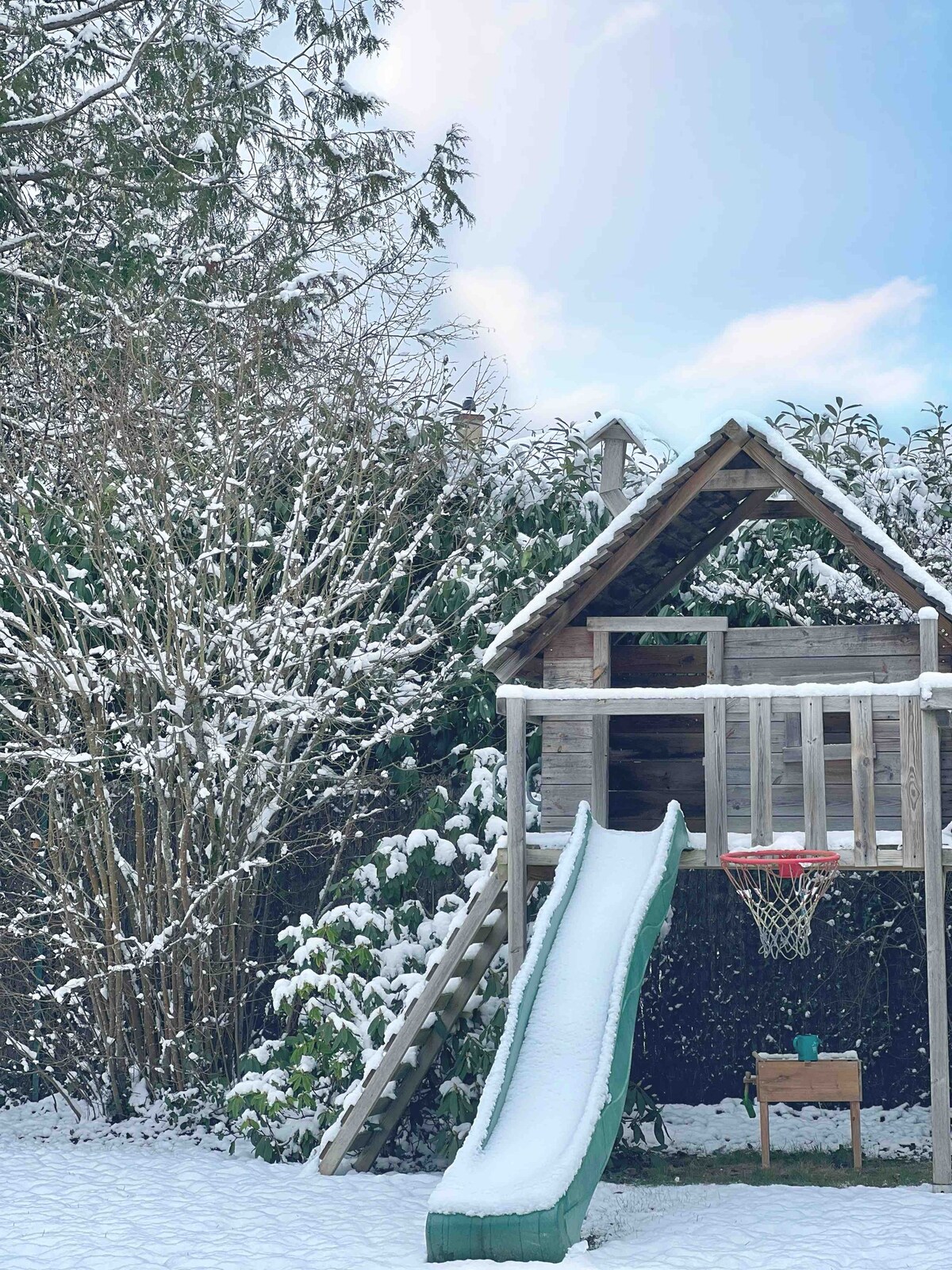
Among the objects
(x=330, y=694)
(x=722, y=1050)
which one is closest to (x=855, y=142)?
(x=330, y=694)

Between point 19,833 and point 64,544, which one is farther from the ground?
point 64,544

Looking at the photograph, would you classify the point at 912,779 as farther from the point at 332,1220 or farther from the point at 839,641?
the point at 332,1220

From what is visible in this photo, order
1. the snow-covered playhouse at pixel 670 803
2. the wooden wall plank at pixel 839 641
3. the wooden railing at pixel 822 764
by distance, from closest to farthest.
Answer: the snow-covered playhouse at pixel 670 803
the wooden railing at pixel 822 764
the wooden wall plank at pixel 839 641

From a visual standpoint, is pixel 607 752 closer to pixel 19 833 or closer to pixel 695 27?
pixel 19 833

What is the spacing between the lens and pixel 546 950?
8.71 metres

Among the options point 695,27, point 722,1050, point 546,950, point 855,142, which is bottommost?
point 722,1050

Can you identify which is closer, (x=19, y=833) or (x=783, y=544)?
(x=19, y=833)

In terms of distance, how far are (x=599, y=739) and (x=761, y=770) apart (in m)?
1.39

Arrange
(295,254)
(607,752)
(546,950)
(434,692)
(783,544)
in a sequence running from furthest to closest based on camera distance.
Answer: (295,254)
(783,544)
(434,692)
(607,752)
(546,950)

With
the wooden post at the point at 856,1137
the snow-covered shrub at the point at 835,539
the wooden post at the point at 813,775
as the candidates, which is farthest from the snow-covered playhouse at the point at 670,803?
the snow-covered shrub at the point at 835,539

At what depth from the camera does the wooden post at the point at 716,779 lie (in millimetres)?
9266

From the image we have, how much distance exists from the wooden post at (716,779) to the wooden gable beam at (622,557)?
1.17m

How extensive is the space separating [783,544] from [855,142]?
11.5ft

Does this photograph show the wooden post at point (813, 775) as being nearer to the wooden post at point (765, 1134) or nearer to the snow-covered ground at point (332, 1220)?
the wooden post at point (765, 1134)
